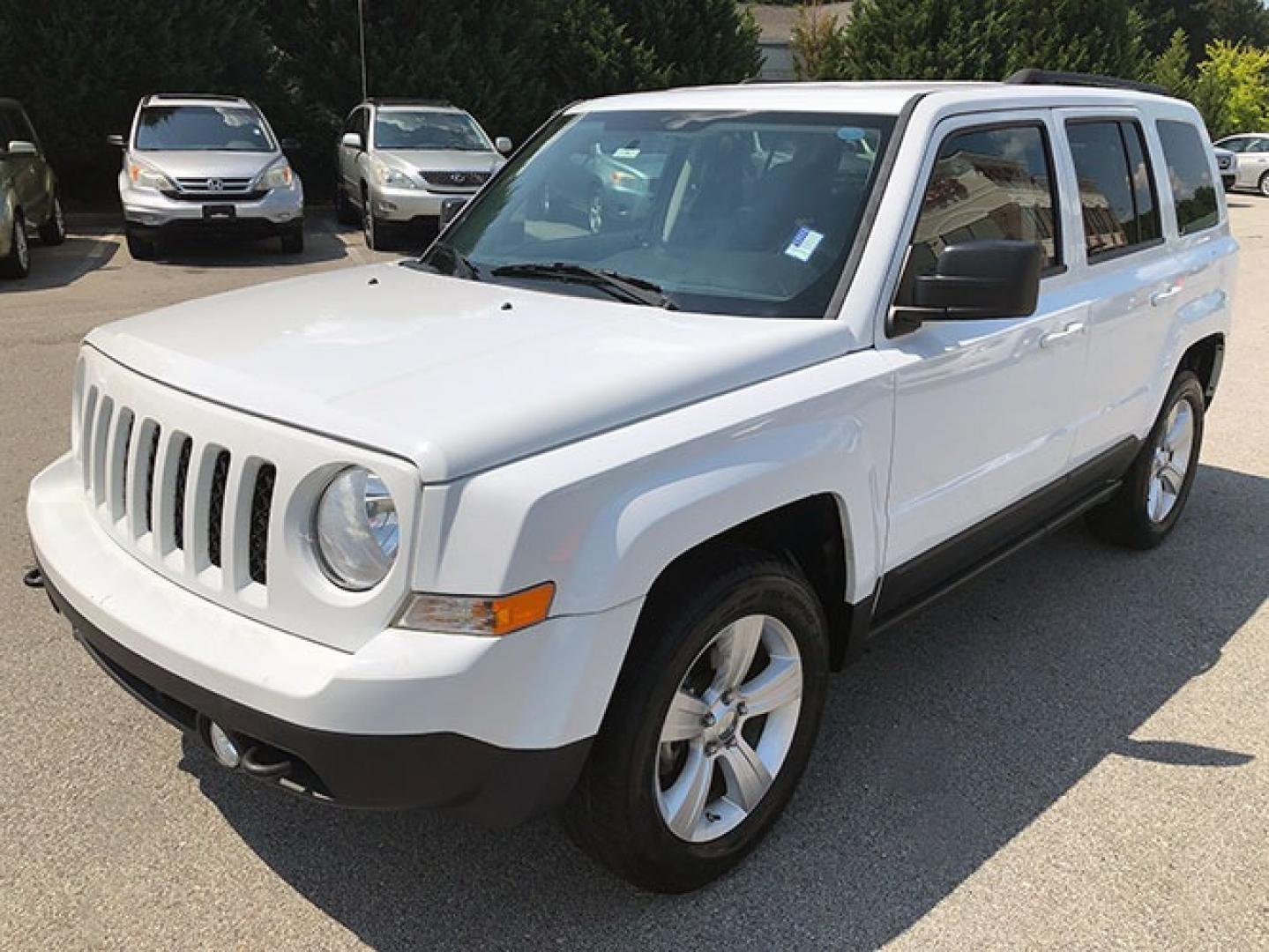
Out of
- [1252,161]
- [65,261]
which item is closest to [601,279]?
[65,261]

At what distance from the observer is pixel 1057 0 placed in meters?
22.0

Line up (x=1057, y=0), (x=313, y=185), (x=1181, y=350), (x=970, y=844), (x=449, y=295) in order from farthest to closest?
1. (x=1057, y=0)
2. (x=313, y=185)
3. (x=1181, y=350)
4. (x=449, y=295)
5. (x=970, y=844)

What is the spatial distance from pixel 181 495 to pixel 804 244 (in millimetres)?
1699

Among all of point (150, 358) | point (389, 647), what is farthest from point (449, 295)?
point (389, 647)

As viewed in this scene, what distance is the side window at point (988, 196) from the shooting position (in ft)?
10.3

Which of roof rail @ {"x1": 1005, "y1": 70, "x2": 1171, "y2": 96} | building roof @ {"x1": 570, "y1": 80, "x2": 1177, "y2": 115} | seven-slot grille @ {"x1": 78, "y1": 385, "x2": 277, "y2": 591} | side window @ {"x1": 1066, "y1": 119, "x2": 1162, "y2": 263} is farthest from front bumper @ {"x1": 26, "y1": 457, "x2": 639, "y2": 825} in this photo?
roof rail @ {"x1": 1005, "y1": 70, "x2": 1171, "y2": 96}

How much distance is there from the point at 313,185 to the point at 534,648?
19.2 m

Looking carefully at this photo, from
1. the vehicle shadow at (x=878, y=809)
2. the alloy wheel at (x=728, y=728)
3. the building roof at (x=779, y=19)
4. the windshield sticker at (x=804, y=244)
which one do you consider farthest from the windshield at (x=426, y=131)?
the building roof at (x=779, y=19)

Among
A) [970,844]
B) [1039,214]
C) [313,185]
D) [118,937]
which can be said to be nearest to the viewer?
[118,937]

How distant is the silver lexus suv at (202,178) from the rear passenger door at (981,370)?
1041 cm

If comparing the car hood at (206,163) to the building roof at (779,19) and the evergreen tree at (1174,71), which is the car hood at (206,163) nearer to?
the evergreen tree at (1174,71)

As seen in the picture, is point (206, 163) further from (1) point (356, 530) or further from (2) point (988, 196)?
(1) point (356, 530)

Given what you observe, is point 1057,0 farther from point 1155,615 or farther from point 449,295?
point 449,295

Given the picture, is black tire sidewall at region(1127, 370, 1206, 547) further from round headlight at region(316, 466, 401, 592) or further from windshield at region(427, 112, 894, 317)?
round headlight at region(316, 466, 401, 592)
